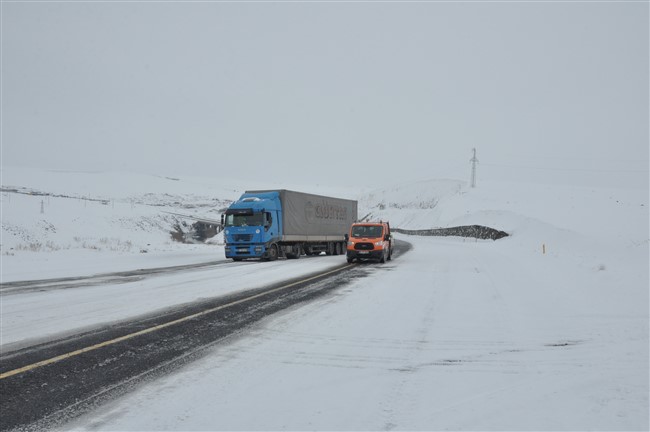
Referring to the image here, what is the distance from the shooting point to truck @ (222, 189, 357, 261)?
85.1 ft

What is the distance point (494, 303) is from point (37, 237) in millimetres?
34673

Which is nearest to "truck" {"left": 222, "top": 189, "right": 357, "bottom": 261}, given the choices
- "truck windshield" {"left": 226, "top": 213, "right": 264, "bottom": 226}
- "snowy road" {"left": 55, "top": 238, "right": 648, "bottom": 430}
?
"truck windshield" {"left": 226, "top": 213, "right": 264, "bottom": 226}

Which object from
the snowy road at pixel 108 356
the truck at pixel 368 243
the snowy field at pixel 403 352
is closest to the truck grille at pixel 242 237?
the truck at pixel 368 243

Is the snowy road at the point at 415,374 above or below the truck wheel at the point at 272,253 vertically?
below

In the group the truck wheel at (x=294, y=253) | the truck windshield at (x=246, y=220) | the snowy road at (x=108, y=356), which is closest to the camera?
the snowy road at (x=108, y=356)

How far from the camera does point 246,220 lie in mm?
26281

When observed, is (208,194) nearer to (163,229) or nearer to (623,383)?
(163,229)

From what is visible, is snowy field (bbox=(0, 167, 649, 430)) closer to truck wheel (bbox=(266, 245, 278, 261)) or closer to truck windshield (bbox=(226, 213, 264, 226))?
truck wheel (bbox=(266, 245, 278, 261))

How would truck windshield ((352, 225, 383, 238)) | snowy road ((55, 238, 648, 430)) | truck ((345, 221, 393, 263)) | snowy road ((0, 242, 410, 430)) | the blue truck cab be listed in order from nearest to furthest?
snowy road ((55, 238, 648, 430)) < snowy road ((0, 242, 410, 430)) < truck ((345, 221, 393, 263)) < truck windshield ((352, 225, 383, 238)) < the blue truck cab

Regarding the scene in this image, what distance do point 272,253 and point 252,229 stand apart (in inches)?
71.3

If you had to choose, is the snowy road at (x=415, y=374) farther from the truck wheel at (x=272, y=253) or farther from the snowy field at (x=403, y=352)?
the truck wheel at (x=272, y=253)

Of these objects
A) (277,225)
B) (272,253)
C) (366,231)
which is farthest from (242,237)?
(366,231)

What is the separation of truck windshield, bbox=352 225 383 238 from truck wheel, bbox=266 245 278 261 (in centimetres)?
488

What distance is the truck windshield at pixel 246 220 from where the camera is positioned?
26.1 m
